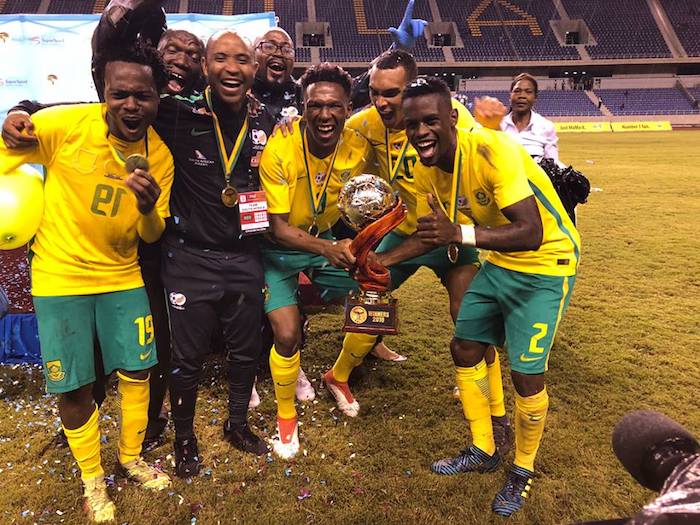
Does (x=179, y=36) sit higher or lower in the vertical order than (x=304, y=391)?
higher

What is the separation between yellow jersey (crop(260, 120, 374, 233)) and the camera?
103 inches

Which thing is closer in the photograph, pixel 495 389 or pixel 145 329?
pixel 145 329

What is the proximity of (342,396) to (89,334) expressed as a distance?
1.75 metres

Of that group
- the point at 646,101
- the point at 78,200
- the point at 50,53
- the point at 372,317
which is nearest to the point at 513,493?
the point at 372,317

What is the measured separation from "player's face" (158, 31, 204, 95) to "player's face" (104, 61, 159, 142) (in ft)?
2.19

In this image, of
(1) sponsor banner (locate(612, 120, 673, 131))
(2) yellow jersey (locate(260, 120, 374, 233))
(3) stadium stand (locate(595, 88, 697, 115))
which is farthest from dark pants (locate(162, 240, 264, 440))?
(3) stadium stand (locate(595, 88, 697, 115))

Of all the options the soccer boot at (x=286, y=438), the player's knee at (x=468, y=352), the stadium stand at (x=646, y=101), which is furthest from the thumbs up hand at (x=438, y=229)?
the stadium stand at (x=646, y=101)

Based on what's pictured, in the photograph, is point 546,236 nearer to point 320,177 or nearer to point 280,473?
point 320,177

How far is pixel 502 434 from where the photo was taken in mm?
2975

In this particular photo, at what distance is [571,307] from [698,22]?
1828 inches

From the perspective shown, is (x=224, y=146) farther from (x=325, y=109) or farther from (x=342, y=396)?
(x=342, y=396)

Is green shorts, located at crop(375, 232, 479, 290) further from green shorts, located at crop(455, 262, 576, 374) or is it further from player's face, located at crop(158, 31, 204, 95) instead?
player's face, located at crop(158, 31, 204, 95)

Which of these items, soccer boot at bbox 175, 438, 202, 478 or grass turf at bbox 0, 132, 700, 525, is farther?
soccer boot at bbox 175, 438, 202, 478

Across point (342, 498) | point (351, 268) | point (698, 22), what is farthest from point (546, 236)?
point (698, 22)
